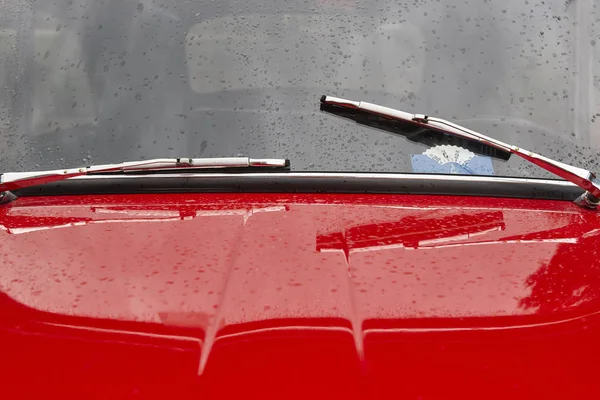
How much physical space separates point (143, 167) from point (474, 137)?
89 centimetres

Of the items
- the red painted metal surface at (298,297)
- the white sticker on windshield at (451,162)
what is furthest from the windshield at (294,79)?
the red painted metal surface at (298,297)

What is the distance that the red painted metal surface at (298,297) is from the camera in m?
1.16

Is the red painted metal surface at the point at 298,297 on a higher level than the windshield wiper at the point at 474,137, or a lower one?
lower

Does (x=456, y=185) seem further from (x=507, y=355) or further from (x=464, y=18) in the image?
(x=507, y=355)

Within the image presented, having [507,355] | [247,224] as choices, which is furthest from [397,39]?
[507,355]

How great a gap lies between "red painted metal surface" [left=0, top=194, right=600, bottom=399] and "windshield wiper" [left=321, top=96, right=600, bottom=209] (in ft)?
0.25

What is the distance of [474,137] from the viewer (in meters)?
1.78

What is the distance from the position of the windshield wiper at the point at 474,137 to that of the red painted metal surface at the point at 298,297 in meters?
0.07

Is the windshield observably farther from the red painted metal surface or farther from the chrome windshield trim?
the red painted metal surface

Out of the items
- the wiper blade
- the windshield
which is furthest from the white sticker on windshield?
the wiper blade

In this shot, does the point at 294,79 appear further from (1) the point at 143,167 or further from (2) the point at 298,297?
(2) the point at 298,297

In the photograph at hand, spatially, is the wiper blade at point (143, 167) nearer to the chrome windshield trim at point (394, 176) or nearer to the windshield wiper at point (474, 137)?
the chrome windshield trim at point (394, 176)

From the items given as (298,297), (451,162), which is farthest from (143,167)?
(451,162)

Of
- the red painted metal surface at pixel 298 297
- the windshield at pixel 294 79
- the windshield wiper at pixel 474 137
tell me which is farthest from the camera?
the windshield at pixel 294 79
